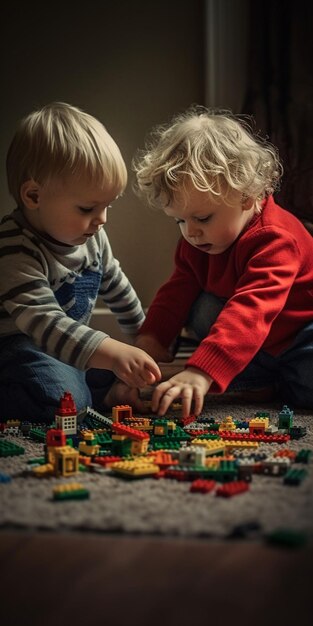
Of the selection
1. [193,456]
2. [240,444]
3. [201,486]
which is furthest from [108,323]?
[201,486]

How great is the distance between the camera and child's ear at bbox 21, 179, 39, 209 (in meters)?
1.37

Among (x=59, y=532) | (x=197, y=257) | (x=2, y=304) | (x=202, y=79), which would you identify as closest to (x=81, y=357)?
(x=2, y=304)

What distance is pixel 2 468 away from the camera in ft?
3.34

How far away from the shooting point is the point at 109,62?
1.97 metres

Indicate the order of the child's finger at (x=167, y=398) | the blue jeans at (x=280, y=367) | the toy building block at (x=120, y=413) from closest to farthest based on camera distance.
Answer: the child's finger at (x=167, y=398)
the toy building block at (x=120, y=413)
the blue jeans at (x=280, y=367)

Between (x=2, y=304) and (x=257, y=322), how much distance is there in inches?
17.3

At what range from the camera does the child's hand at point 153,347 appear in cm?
158

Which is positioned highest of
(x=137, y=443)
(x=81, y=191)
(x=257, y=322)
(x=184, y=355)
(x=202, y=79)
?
(x=202, y=79)

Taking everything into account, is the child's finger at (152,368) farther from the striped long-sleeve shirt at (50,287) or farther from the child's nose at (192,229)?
the child's nose at (192,229)

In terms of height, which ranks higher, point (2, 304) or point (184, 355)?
point (2, 304)

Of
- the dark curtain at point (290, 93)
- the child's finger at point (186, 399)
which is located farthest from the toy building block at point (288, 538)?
the dark curtain at point (290, 93)

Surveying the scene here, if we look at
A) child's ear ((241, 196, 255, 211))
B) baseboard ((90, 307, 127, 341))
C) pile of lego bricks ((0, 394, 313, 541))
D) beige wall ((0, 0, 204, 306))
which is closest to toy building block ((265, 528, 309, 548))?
pile of lego bricks ((0, 394, 313, 541))

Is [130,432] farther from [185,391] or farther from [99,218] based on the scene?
[99,218]

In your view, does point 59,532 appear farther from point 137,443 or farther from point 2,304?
point 2,304
